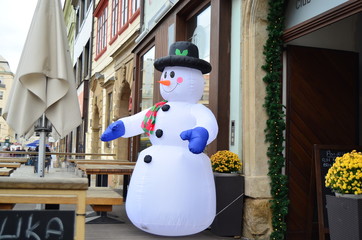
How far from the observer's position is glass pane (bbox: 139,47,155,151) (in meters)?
9.08

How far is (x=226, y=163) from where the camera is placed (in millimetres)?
4812

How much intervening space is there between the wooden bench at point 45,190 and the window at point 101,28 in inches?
507

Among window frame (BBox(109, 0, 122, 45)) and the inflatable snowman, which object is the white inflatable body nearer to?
the inflatable snowman

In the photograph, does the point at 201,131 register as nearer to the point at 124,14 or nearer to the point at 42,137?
the point at 42,137

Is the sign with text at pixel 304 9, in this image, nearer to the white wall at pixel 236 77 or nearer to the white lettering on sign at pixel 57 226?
the white wall at pixel 236 77

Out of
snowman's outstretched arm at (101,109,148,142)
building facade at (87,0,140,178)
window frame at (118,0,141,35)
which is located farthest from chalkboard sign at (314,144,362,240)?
window frame at (118,0,141,35)

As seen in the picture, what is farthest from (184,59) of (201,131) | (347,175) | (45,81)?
(347,175)

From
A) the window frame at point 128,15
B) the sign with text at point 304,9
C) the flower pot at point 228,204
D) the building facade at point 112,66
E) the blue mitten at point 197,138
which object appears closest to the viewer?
the blue mitten at point 197,138

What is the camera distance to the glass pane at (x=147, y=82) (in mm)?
9077

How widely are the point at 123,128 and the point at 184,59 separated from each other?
1044mm

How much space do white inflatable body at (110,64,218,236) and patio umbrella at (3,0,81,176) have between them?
943 millimetres

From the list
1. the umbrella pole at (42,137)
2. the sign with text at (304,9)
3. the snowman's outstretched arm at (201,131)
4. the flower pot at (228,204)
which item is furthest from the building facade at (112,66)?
the snowman's outstretched arm at (201,131)

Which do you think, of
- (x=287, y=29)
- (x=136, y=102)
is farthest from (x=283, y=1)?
(x=136, y=102)

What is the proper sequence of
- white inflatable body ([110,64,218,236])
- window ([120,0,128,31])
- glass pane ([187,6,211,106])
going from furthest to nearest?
window ([120,0,128,31])
glass pane ([187,6,211,106])
white inflatable body ([110,64,218,236])
